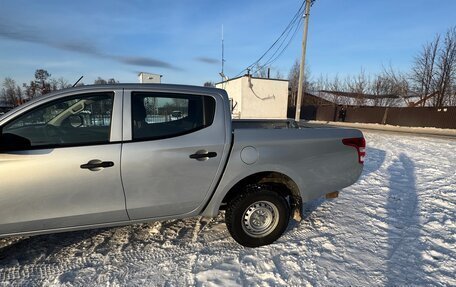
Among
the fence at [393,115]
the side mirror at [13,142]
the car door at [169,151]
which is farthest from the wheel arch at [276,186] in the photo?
the fence at [393,115]

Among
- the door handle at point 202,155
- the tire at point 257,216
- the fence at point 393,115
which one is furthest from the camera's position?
the fence at point 393,115

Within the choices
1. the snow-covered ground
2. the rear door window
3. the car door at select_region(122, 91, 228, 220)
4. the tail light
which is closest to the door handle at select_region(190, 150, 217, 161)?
the car door at select_region(122, 91, 228, 220)

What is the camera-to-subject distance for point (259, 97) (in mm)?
26625

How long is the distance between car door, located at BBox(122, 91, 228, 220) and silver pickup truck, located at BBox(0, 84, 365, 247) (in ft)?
0.03

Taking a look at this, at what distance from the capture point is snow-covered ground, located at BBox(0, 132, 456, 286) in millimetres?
2680

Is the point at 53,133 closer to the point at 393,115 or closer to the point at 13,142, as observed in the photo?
the point at 13,142

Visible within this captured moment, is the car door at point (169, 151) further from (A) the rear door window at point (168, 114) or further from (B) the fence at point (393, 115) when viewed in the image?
(B) the fence at point (393, 115)

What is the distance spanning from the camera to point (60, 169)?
245 centimetres

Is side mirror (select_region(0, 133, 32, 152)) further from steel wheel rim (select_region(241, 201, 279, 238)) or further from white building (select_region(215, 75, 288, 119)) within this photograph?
white building (select_region(215, 75, 288, 119))

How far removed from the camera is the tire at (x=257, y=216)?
3107 millimetres

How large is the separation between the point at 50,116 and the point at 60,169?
0.58 meters

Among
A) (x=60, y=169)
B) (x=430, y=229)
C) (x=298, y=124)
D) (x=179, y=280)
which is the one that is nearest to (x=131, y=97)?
(x=60, y=169)

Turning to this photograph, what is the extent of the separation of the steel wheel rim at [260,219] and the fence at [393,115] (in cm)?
2523

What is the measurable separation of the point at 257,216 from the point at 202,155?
1064 millimetres
